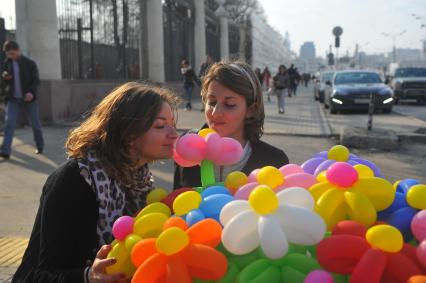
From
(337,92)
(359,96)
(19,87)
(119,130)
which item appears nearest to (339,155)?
(119,130)

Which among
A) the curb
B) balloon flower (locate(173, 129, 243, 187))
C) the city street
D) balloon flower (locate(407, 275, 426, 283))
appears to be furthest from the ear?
the curb

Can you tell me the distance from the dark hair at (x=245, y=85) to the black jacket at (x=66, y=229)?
89 cm

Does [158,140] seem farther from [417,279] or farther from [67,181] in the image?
[417,279]

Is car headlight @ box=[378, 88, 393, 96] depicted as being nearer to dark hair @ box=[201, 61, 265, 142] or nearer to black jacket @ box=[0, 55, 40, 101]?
black jacket @ box=[0, 55, 40, 101]

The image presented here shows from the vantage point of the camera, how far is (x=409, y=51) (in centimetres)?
16675

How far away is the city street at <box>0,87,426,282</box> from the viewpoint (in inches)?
193

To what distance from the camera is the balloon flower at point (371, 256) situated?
1345 mm

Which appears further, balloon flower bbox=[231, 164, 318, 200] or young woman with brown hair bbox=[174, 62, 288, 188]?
young woman with brown hair bbox=[174, 62, 288, 188]

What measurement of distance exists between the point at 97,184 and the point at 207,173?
1.49 ft

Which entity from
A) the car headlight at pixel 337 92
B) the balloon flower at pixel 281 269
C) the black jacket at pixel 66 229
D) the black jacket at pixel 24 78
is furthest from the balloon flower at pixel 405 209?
the car headlight at pixel 337 92

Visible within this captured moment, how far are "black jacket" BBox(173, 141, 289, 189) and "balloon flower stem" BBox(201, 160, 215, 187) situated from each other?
0.33 metres

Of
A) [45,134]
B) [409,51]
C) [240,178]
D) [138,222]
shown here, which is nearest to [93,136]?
[138,222]

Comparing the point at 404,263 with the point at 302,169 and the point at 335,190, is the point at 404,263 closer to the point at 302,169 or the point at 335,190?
the point at 335,190

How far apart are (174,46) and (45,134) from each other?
14.1m
